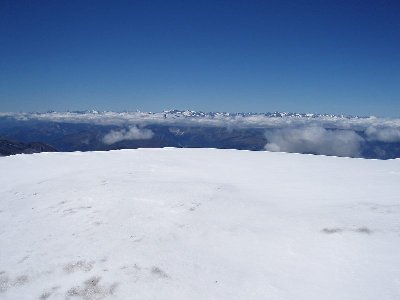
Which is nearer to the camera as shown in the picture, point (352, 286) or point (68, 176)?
point (352, 286)

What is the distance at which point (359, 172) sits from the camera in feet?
66.3

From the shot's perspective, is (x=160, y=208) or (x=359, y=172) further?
(x=359, y=172)

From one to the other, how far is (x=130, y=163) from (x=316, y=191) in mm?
12419

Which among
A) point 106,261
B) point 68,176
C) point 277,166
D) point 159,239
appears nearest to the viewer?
point 106,261

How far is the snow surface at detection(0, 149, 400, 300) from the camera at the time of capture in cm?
856

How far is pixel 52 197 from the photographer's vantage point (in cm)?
1559

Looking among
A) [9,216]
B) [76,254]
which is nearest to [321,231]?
[76,254]

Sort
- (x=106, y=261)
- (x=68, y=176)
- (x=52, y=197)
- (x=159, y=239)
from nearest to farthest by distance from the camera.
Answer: (x=106, y=261), (x=159, y=239), (x=52, y=197), (x=68, y=176)

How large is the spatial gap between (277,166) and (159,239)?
13511 millimetres

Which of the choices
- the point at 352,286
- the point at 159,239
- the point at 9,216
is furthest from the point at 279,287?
the point at 9,216

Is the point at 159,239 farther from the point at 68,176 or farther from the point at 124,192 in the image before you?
the point at 68,176

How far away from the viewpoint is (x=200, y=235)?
37.1 feet

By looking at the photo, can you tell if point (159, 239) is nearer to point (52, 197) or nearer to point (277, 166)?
point (52, 197)

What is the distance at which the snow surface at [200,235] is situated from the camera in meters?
8.56
